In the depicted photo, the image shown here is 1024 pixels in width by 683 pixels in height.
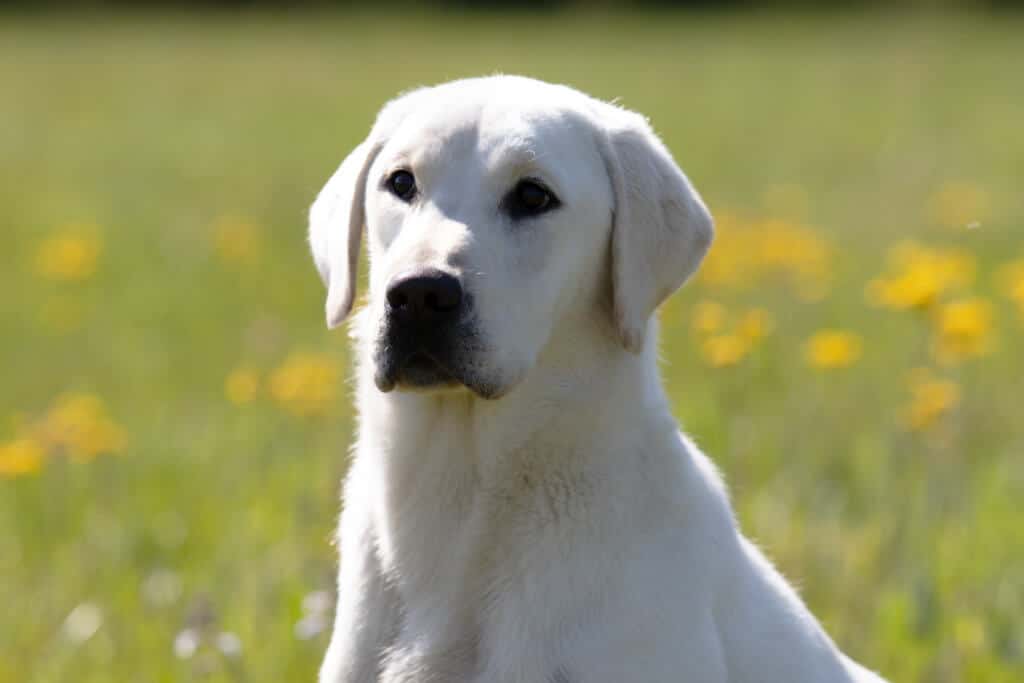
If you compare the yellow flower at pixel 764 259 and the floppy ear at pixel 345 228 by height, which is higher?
the floppy ear at pixel 345 228

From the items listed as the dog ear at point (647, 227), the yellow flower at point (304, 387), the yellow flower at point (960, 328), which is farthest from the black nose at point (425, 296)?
the yellow flower at point (304, 387)

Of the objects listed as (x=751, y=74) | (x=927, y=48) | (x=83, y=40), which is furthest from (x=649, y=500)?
(x=83, y=40)

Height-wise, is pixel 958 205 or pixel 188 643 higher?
pixel 188 643

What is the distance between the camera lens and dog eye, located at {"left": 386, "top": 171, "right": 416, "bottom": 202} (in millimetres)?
3744

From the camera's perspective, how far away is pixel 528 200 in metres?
3.66

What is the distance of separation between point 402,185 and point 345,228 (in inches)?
9.0

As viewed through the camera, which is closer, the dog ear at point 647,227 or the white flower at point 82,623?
the dog ear at point 647,227

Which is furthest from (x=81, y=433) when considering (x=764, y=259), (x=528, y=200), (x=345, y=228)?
(x=764, y=259)

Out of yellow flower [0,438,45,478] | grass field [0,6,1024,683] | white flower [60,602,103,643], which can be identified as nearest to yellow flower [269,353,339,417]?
grass field [0,6,1024,683]

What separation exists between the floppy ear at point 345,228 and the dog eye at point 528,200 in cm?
41

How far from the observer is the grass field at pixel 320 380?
16.5ft

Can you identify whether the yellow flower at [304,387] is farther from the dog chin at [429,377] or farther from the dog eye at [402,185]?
the dog chin at [429,377]

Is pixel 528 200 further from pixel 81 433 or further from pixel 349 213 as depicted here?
pixel 81 433

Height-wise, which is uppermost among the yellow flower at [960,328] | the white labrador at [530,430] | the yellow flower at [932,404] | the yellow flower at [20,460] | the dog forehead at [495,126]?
the dog forehead at [495,126]
